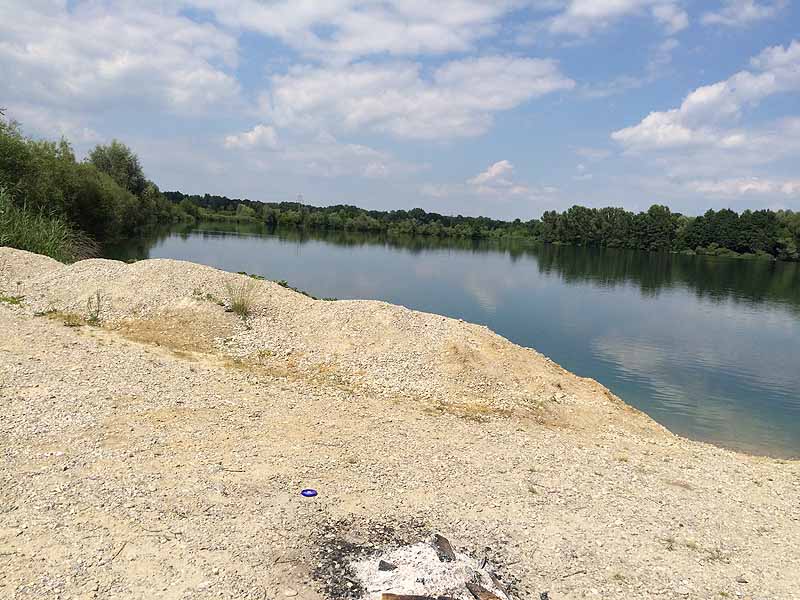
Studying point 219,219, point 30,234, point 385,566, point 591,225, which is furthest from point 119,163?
point 591,225

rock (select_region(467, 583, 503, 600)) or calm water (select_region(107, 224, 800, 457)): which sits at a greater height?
rock (select_region(467, 583, 503, 600))

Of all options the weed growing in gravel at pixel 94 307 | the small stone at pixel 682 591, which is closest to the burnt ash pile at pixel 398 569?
the small stone at pixel 682 591

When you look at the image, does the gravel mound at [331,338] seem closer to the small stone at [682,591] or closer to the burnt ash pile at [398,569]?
the burnt ash pile at [398,569]

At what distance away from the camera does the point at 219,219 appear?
518 ft

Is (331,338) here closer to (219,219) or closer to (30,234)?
(30,234)

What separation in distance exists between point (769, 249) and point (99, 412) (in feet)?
431

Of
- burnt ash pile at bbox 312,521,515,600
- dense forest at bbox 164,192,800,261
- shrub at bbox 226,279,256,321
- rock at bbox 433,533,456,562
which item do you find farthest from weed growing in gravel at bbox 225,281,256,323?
dense forest at bbox 164,192,800,261

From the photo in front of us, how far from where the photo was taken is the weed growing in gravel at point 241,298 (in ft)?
53.6

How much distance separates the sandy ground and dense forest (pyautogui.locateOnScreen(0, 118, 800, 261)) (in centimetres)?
1671

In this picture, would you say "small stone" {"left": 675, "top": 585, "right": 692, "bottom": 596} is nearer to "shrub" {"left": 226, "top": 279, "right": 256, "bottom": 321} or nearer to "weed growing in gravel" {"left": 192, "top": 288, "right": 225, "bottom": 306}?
"shrub" {"left": 226, "top": 279, "right": 256, "bottom": 321}

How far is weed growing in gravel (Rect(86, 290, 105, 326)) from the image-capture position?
614 inches

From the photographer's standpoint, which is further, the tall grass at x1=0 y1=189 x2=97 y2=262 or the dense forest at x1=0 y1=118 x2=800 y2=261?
the dense forest at x1=0 y1=118 x2=800 y2=261

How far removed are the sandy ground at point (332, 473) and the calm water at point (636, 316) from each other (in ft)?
20.7

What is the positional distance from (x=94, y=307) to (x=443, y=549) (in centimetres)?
1435
